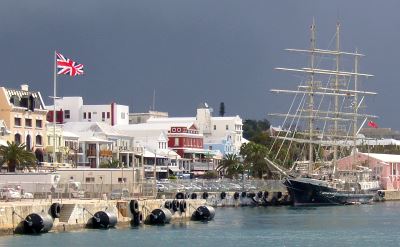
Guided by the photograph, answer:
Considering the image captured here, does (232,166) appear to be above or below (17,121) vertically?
below

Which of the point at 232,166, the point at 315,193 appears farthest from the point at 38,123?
the point at 315,193

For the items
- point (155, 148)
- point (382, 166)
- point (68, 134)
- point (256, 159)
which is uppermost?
point (68, 134)

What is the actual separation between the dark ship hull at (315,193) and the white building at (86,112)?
160 feet

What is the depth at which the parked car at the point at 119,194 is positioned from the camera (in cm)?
8207

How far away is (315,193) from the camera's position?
14200cm

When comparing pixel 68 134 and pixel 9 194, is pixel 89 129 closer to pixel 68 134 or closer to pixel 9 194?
pixel 68 134

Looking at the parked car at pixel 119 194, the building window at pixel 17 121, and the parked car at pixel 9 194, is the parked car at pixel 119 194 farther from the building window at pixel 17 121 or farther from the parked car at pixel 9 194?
the building window at pixel 17 121

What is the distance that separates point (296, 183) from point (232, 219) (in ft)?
141

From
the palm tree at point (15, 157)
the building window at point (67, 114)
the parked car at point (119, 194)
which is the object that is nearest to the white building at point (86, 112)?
the building window at point (67, 114)

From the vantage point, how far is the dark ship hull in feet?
459

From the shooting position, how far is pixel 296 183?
13975 centimetres

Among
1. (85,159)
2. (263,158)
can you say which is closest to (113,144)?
(85,159)

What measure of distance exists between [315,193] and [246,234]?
65.4m

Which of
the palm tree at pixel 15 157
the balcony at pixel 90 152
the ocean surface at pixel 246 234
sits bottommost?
the ocean surface at pixel 246 234
